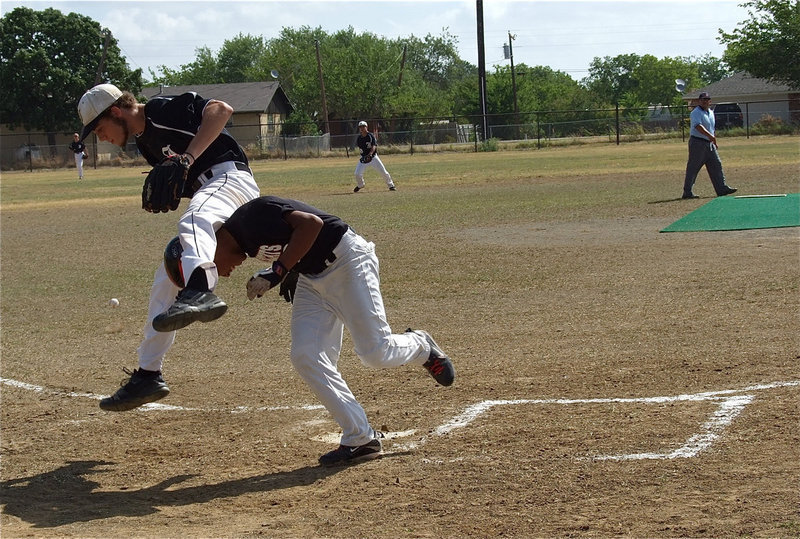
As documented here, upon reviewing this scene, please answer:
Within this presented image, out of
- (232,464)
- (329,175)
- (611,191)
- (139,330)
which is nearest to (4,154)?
(329,175)

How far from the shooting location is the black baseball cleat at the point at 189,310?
4867 mm

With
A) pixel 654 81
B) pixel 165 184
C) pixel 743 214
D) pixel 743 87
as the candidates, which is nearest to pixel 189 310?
pixel 165 184

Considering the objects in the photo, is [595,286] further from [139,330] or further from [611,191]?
[611,191]

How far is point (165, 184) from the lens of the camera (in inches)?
220

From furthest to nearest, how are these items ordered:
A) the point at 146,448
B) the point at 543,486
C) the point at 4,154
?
the point at 4,154, the point at 146,448, the point at 543,486

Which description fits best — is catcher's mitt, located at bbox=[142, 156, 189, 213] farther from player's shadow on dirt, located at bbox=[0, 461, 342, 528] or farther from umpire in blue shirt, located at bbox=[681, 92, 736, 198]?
umpire in blue shirt, located at bbox=[681, 92, 736, 198]

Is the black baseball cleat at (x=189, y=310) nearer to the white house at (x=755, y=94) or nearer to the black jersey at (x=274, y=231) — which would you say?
the black jersey at (x=274, y=231)

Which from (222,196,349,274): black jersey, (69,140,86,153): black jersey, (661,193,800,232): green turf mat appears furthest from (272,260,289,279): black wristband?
(661,193,800,232): green turf mat

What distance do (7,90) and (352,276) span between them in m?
73.4

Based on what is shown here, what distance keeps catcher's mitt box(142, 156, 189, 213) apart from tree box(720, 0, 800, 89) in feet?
201

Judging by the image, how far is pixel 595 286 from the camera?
10.9m

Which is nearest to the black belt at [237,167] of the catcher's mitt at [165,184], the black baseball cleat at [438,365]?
the catcher's mitt at [165,184]

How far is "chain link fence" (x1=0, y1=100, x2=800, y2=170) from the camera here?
56.6 m

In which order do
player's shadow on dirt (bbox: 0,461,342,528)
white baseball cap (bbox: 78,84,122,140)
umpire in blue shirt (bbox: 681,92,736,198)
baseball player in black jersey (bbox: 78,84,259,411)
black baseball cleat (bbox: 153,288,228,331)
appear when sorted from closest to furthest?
black baseball cleat (bbox: 153,288,228,331), player's shadow on dirt (bbox: 0,461,342,528), baseball player in black jersey (bbox: 78,84,259,411), white baseball cap (bbox: 78,84,122,140), umpire in blue shirt (bbox: 681,92,736,198)
